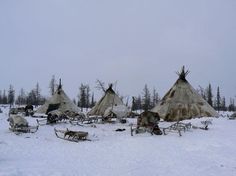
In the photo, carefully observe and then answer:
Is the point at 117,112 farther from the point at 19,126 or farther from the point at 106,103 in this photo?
the point at 19,126

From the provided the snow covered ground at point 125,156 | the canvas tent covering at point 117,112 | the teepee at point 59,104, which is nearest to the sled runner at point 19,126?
the snow covered ground at point 125,156

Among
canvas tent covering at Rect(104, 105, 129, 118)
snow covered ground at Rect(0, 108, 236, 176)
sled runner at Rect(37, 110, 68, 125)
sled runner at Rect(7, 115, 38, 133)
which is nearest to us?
snow covered ground at Rect(0, 108, 236, 176)

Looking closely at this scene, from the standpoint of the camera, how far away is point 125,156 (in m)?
16.5

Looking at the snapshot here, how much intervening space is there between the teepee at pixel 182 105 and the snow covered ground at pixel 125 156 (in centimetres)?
1274

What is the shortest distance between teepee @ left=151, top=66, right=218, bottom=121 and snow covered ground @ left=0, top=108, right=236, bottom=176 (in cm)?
1274

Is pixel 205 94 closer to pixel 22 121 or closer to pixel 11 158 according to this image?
pixel 22 121

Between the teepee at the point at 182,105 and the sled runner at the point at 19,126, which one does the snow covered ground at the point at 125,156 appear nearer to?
the sled runner at the point at 19,126

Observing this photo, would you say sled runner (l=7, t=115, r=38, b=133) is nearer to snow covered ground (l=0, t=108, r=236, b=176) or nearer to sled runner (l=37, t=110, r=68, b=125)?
snow covered ground (l=0, t=108, r=236, b=176)

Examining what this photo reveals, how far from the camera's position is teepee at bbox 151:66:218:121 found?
37.2 metres

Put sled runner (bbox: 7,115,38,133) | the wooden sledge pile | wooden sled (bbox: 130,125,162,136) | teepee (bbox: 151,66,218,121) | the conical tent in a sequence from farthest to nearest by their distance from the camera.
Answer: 1. the conical tent
2. teepee (bbox: 151,66,218,121)
3. sled runner (bbox: 7,115,38,133)
4. the wooden sledge pile
5. wooden sled (bbox: 130,125,162,136)

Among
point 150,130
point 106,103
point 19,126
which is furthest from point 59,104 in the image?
point 150,130

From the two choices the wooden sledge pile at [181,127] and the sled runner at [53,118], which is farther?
the sled runner at [53,118]

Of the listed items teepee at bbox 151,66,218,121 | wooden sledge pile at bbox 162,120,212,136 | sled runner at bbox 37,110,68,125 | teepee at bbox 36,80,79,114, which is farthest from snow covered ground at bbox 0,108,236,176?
teepee at bbox 36,80,79,114

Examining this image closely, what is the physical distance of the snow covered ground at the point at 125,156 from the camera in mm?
12836
